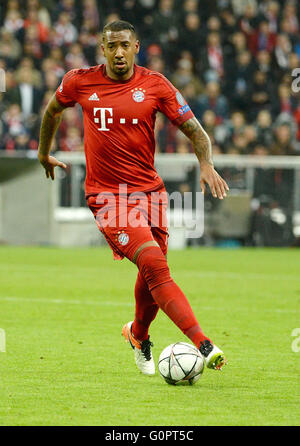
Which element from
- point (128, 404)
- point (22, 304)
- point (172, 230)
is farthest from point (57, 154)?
point (128, 404)

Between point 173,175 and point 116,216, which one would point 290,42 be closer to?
point 173,175

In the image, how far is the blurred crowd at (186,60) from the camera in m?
18.8

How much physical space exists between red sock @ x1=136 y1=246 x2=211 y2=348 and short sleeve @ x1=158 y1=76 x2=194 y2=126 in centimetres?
84

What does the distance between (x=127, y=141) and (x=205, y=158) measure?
1.73 ft

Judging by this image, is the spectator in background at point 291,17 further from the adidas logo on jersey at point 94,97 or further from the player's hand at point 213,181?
the player's hand at point 213,181

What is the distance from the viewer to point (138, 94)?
6266 millimetres

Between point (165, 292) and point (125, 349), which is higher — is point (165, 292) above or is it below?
above

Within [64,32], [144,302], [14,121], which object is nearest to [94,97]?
[144,302]

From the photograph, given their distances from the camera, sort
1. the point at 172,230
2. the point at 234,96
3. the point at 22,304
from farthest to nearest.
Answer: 1. the point at 234,96
2. the point at 172,230
3. the point at 22,304

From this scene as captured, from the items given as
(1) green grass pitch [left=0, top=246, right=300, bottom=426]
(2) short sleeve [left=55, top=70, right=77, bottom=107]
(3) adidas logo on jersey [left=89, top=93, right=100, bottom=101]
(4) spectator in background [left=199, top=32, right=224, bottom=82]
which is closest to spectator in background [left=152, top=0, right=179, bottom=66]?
(4) spectator in background [left=199, top=32, right=224, bottom=82]

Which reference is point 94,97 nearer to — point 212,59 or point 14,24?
point 14,24

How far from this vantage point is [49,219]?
18797 mm

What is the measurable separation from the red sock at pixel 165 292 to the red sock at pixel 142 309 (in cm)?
35
